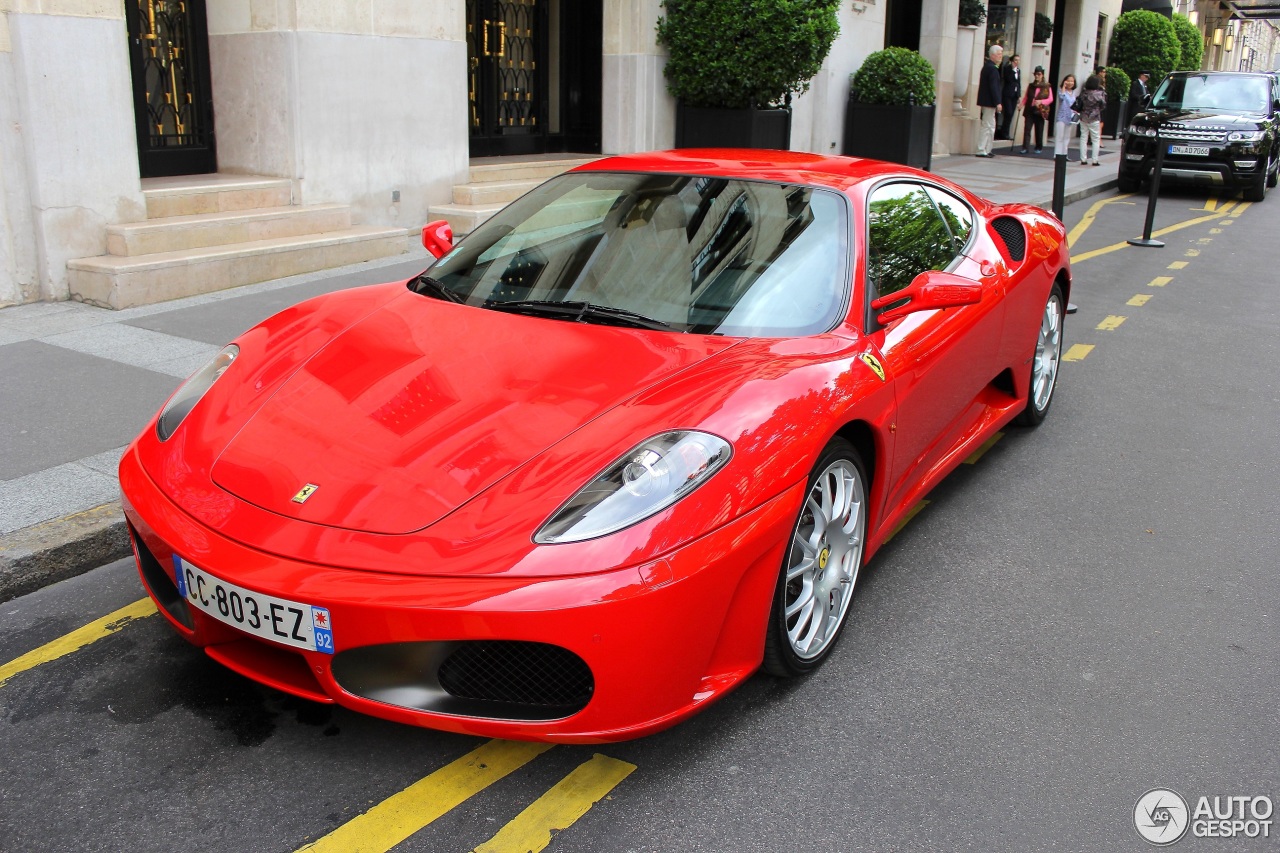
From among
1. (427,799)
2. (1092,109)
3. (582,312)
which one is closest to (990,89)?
(1092,109)

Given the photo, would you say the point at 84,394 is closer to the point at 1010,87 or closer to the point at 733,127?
the point at 733,127

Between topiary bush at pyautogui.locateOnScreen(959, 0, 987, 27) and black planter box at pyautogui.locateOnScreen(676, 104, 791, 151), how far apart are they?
10671 millimetres

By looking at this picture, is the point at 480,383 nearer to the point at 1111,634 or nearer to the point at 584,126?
the point at 1111,634

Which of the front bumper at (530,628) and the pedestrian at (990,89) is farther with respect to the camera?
the pedestrian at (990,89)

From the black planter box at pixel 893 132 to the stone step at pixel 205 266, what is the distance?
10.1 meters

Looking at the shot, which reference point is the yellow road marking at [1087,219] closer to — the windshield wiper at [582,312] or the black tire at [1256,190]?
the black tire at [1256,190]

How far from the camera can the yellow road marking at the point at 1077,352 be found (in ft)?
23.6

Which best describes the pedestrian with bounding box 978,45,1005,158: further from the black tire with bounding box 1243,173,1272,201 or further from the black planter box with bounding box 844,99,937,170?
the black tire with bounding box 1243,173,1272,201

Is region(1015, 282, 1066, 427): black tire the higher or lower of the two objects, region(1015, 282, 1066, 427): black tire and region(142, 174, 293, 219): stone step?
the lower

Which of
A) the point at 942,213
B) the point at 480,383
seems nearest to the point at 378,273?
the point at 942,213

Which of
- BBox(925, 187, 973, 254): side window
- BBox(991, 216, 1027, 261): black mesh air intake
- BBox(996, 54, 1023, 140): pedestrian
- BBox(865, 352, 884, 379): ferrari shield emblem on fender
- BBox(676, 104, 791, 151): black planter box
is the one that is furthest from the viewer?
BBox(996, 54, 1023, 140): pedestrian

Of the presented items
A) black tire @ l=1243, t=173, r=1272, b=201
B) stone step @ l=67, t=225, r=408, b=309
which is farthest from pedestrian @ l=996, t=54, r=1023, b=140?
stone step @ l=67, t=225, r=408, b=309

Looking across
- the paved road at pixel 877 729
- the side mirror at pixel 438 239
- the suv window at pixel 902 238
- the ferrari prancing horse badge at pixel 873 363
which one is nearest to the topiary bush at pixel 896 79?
the suv window at pixel 902 238

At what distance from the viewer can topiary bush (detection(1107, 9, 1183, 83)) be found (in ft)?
104
